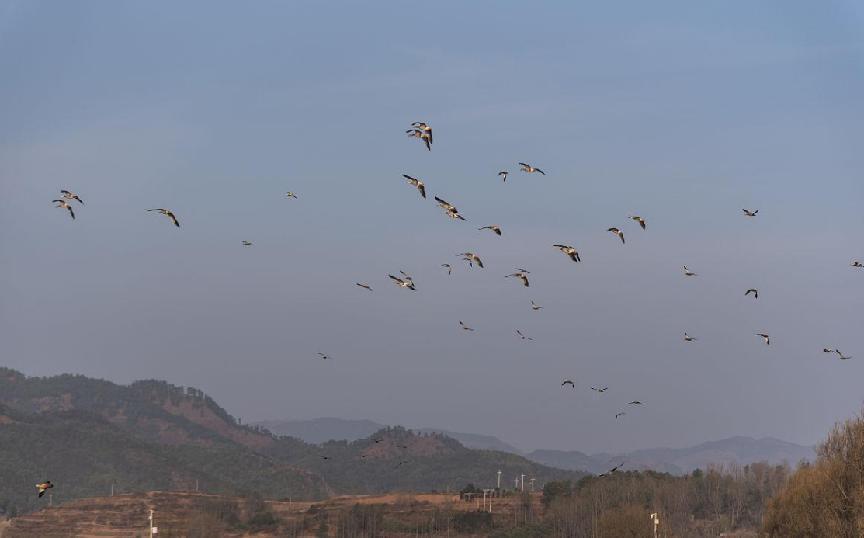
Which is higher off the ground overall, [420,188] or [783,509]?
[420,188]

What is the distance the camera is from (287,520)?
18650cm

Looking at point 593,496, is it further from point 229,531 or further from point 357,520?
point 229,531

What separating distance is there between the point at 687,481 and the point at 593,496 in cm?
2003

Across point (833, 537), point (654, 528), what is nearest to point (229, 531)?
point (654, 528)

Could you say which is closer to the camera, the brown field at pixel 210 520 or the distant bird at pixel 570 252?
the distant bird at pixel 570 252

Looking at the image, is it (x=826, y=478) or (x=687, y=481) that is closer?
(x=826, y=478)

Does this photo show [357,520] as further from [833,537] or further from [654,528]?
[833,537]

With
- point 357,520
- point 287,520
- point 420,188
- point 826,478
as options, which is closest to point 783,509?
point 826,478

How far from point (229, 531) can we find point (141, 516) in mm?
→ 18938

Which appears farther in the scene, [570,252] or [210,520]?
[210,520]

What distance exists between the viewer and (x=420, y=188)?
180 feet

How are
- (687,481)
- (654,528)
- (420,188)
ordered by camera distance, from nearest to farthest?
(420,188) → (654,528) → (687,481)

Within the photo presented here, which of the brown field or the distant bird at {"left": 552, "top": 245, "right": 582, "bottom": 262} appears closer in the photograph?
the distant bird at {"left": 552, "top": 245, "right": 582, "bottom": 262}

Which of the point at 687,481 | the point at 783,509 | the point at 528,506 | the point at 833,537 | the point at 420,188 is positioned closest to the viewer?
the point at 420,188
